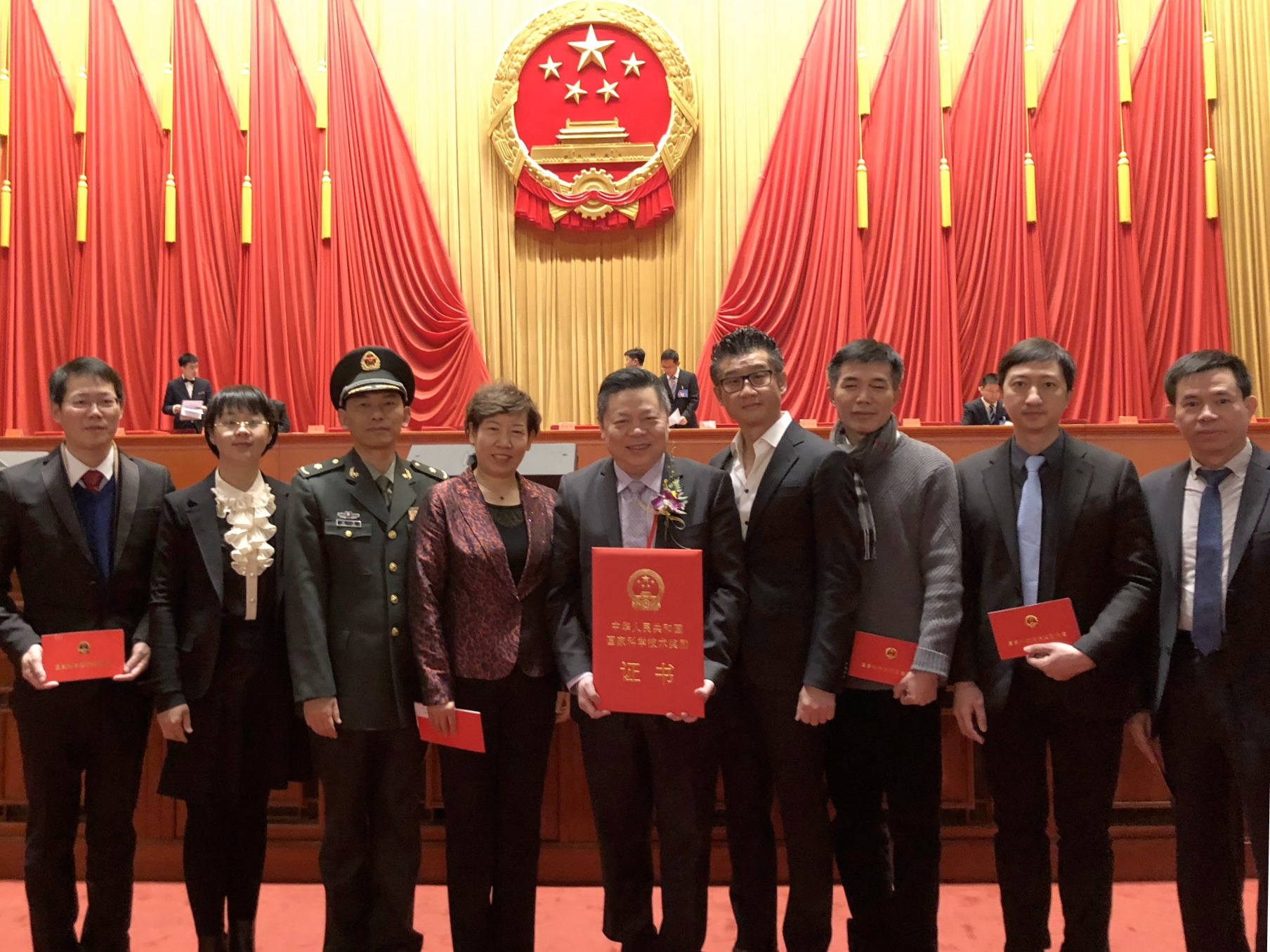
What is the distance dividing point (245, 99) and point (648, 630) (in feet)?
22.7

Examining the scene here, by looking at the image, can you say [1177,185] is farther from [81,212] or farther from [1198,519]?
[81,212]

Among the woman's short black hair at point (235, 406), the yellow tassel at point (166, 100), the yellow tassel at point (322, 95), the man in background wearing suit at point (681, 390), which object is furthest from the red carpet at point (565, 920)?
the yellow tassel at point (166, 100)

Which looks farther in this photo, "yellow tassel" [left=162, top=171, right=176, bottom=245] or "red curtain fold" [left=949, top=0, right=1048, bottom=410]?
"yellow tassel" [left=162, top=171, right=176, bottom=245]

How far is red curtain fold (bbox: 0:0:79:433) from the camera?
22.6 feet

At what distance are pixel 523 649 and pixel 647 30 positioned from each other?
6.42 metres

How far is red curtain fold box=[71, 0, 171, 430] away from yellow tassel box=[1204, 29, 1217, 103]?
26.1 feet

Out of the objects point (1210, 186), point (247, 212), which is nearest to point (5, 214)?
point (247, 212)

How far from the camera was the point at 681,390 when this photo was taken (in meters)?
6.63

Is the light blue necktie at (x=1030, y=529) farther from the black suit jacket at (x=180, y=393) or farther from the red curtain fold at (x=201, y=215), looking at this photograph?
the red curtain fold at (x=201, y=215)

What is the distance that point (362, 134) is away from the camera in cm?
699

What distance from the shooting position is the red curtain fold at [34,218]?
689 centimetres

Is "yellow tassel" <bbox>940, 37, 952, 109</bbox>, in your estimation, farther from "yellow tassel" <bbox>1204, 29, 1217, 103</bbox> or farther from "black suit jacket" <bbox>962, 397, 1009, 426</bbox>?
"black suit jacket" <bbox>962, 397, 1009, 426</bbox>

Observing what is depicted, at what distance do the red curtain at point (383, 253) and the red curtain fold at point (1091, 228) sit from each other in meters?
4.51

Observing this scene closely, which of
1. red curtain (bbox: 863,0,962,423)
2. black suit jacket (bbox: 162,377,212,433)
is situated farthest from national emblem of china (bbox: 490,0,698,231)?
black suit jacket (bbox: 162,377,212,433)
